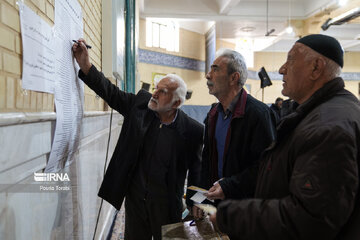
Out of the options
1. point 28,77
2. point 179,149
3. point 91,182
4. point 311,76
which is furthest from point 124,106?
point 311,76

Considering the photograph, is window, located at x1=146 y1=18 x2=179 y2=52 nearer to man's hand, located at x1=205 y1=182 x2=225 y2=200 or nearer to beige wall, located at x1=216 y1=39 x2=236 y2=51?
beige wall, located at x1=216 y1=39 x2=236 y2=51

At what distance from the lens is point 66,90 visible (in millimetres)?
1438

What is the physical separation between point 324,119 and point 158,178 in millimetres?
1306

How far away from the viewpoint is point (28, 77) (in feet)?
3.35

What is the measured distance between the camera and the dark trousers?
6.44 feet

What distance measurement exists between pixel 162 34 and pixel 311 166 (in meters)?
8.08

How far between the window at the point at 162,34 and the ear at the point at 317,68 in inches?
290

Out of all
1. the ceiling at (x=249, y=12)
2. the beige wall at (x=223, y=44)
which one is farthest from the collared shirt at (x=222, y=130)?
the beige wall at (x=223, y=44)

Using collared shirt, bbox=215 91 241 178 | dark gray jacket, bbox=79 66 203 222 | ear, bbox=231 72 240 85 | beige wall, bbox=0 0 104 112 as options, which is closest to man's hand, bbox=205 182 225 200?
collared shirt, bbox=215 91 241 178

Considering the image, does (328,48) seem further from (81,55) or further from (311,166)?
(81,55)

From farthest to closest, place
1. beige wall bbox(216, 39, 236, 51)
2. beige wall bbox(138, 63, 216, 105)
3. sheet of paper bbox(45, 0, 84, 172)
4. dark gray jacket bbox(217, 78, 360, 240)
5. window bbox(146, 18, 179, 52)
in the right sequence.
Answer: beige wall bbox(216, 39, 236, 51) → beige wall bbox(138, 63, 216, 105) → window bbox(146, 18, 179, 52) → sheet of paper bbox(45, 0, 84, 172) → dark gray jacket bbox(217, 78, 360, 240)

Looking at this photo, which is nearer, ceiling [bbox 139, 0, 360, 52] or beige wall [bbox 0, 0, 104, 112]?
beige wall [bbox 0, 0, 104, 112]

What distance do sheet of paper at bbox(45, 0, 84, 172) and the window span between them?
6.63m

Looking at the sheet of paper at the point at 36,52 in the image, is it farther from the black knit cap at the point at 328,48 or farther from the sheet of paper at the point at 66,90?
the black knit cap at the point at 328,48
